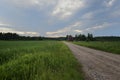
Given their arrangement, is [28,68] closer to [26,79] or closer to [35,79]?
[26,79]

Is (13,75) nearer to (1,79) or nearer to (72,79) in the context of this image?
(1,79)

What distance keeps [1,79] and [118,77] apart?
5847 millimetres

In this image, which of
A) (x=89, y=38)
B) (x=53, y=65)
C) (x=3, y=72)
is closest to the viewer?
(x=3, y=72)

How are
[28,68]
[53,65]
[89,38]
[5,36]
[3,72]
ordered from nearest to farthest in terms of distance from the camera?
[3,72] → [28,68] → [53,65] → [89,38] → [5,36]

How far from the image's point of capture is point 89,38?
119375 millimetres

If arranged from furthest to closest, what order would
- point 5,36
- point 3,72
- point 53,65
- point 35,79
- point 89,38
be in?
point 5,36 < point 89,38 < point 53,65 < point 3,72 < point 35,79

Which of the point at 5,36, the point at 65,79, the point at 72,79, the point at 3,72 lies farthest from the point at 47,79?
the point at 5,36

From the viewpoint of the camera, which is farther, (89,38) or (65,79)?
(89,38)

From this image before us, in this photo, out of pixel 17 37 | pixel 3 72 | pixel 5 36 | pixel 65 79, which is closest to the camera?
pixel 65 79

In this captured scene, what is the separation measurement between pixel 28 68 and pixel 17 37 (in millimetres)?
140963

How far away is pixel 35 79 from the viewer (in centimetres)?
600

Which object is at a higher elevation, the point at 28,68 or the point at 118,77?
the point at 28,68

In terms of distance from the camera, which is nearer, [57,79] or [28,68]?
[57,79]

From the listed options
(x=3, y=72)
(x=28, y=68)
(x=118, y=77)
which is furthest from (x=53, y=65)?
(x=118, y=77)
